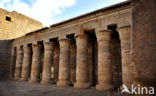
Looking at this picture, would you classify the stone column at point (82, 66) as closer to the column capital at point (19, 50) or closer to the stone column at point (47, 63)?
the stone column at point (47, 63)

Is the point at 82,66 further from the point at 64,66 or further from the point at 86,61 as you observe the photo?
the point at 64,66

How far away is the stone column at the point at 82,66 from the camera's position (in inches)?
325

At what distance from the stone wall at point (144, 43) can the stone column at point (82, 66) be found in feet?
22.3

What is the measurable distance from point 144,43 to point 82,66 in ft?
23.1

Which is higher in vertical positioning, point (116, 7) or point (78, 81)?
point (116, 7)

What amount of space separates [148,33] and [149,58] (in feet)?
1.08

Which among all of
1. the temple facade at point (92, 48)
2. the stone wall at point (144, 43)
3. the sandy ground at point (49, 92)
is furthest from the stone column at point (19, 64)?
the stone wall at point (144, 43)

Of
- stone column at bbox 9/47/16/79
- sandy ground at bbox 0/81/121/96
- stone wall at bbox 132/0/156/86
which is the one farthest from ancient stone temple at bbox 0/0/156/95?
stone column at bbox 9/47/16/79

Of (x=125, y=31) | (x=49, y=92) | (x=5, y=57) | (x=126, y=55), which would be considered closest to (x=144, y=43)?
(x=126, y=55)

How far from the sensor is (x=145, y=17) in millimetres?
1685

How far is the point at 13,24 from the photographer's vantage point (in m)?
16.9

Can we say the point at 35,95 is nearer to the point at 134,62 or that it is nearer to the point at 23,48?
the point at 134,62

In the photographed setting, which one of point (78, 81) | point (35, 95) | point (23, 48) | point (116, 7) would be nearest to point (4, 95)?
point (35, 95)

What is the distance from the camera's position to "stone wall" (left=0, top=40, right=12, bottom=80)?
15117mm
